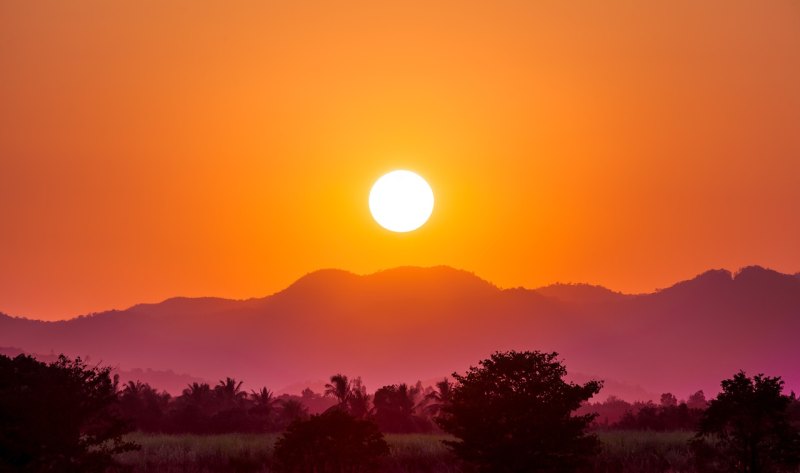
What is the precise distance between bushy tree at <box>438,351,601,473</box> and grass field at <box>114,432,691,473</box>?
1291 cm

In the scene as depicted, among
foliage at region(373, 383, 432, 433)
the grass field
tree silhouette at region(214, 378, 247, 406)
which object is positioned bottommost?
the grass field

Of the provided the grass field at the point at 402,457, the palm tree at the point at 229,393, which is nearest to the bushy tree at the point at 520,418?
the grass field at the point at 402,457

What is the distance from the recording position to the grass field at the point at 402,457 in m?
38.2

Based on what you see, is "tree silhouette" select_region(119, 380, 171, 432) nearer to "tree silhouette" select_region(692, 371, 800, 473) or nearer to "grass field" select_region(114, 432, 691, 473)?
"grass field" select_region(114, 432, 691, 473)

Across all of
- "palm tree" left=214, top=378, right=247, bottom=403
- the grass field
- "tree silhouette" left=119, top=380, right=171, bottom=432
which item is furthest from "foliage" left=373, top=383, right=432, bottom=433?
the grass field

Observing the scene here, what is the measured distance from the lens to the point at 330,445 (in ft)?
99.3

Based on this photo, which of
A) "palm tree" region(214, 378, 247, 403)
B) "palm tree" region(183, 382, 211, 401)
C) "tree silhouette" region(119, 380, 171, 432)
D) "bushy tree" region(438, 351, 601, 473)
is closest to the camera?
"bushy tree" region(438, 351, 601, 473)

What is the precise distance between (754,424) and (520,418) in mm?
6028

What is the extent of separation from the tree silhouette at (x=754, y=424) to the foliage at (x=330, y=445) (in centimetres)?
1179

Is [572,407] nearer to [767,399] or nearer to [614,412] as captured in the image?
[767,399]

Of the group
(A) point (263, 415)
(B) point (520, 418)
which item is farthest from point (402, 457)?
(A) point (263, 415)

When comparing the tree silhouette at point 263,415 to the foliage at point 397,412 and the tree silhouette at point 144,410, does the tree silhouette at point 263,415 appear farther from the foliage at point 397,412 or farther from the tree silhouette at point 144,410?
the foliage at point 397,412

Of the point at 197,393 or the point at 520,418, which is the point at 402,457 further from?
the point at 197,393

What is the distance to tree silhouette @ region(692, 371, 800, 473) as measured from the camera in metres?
22.8
